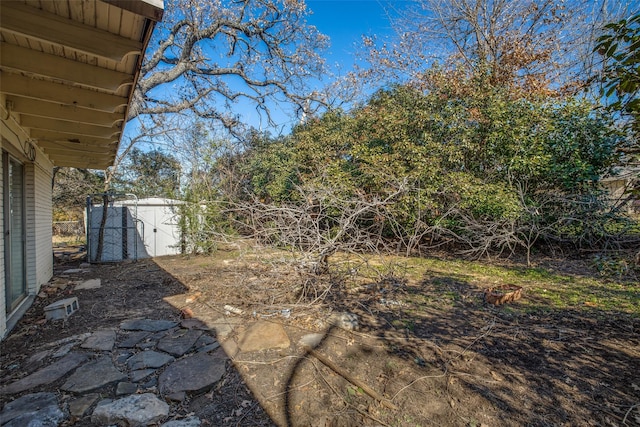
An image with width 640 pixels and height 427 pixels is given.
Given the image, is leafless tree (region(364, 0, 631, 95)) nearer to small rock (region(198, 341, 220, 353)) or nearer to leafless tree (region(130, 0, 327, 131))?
leafless tree (region(130, 0, 327, 131))

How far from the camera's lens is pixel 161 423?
192cm

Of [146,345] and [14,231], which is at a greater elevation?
[14,231]

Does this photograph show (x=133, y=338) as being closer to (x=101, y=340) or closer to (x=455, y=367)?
(x=101, y=340)

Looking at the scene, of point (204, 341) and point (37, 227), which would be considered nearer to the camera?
point (204, 341)

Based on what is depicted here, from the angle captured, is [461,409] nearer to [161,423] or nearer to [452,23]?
[161,423]

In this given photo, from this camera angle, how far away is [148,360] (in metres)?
2.66

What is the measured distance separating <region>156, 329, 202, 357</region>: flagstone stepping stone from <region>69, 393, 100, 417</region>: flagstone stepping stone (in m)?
0.67

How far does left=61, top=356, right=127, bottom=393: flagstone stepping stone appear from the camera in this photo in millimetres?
2248

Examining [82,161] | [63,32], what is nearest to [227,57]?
[82,161]

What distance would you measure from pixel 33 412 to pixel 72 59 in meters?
2.51

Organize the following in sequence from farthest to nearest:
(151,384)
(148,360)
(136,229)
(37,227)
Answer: (136,229), (37,227), (148,360), (151,384)

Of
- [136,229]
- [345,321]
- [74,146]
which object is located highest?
[74,146]

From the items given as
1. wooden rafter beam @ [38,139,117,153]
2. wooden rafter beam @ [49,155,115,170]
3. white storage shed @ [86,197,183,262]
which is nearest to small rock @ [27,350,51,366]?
wooden rafter beam @ [38,139,117,153]

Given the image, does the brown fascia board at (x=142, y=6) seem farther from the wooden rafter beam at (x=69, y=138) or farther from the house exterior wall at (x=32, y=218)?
the wooden rafter beam at (x=69, y=138)
